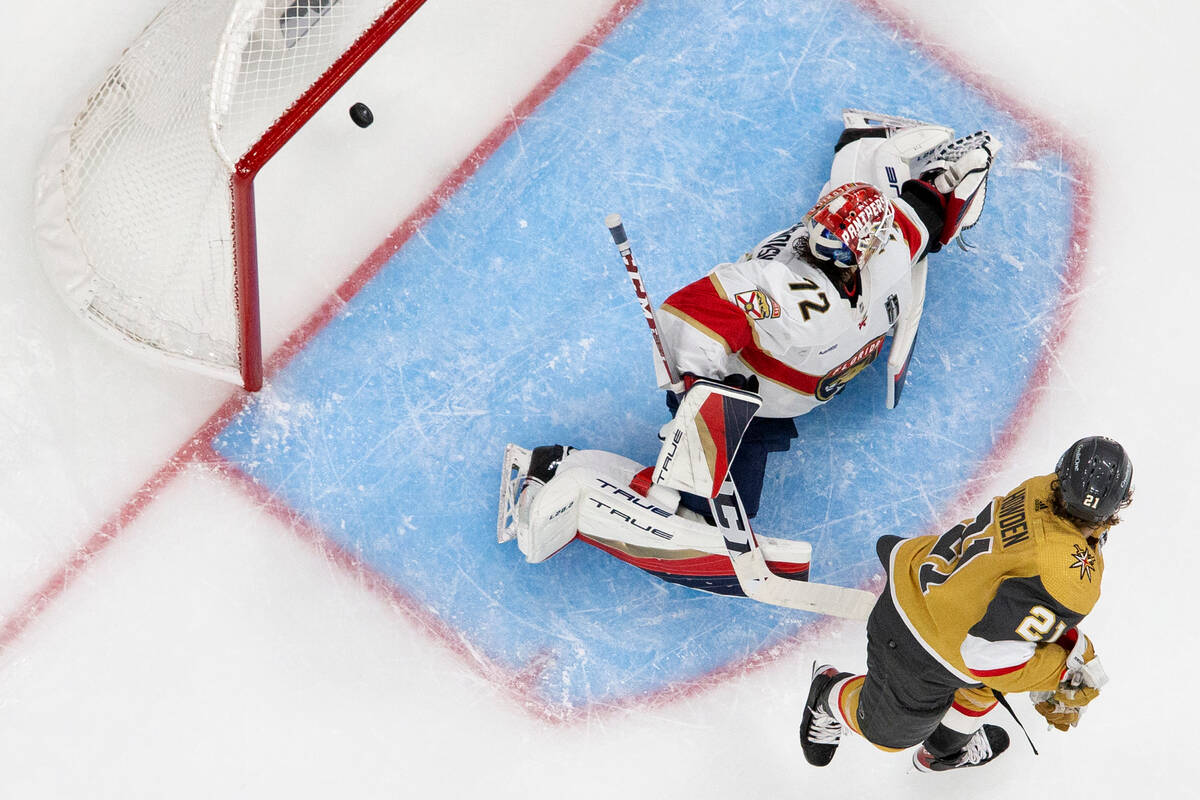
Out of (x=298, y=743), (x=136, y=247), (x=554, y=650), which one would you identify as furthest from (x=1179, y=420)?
(x=136, y=247)

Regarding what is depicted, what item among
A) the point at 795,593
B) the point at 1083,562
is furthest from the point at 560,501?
the point at 1083,562

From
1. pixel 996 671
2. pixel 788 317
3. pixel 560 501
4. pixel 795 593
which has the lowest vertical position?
pixel 795 593

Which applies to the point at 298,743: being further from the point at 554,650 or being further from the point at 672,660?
the point at 672,660

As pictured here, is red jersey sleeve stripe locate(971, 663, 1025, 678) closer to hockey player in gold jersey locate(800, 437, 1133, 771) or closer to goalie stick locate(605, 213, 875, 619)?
hockey player in gold jersey locate(800, 437, 1133, 771)

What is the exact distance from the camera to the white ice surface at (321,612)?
3.40m

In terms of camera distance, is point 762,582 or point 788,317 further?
point 762,582

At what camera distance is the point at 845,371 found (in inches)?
130

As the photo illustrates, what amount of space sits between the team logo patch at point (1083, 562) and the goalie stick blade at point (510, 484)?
1.60 meters

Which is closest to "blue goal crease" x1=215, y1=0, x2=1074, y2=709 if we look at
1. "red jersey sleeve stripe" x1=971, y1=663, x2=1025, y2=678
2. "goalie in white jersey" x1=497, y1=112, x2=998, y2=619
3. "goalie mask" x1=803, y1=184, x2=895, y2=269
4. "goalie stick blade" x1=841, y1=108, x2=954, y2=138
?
"goalie stick blade" x1=841, y1=108, x2=954, y2=138

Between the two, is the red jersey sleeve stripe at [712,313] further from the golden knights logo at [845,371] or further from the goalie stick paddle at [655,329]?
the golden knights logo at [845,371]

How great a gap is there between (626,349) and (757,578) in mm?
898

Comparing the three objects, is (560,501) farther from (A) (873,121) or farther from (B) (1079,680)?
(A) (873,121)

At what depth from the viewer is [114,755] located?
11.0 ft

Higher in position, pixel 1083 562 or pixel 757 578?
pixel 1083 562
